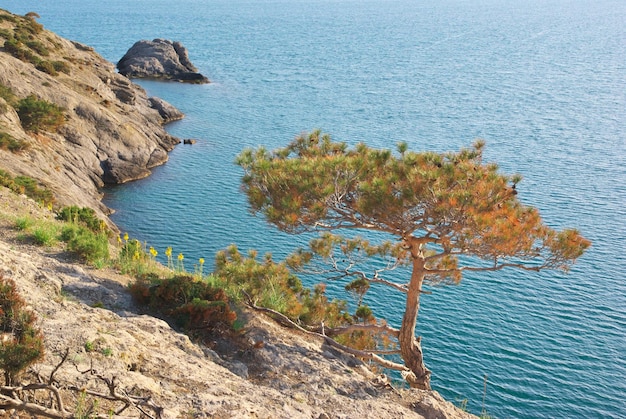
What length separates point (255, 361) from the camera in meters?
15.8

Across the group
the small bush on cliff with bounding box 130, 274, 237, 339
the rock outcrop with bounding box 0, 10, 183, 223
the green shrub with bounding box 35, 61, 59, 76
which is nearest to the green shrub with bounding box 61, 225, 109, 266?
the small bush on cliff with bounding box 130, 274, 237, 339

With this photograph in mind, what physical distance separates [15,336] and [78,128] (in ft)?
170

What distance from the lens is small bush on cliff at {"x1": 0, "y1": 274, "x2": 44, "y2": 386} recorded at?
28.7 feet

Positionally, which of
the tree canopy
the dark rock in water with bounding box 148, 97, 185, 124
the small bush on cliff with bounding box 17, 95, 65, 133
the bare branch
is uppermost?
the tree canopy

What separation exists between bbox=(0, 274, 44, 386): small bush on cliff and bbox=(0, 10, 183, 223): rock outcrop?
A: 26782 mm

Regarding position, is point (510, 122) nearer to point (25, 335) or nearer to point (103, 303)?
point (103, 303)

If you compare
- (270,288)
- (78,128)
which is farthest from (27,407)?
(78,128)

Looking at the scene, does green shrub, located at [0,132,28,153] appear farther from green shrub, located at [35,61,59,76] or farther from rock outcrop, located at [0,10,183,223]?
green shrub, located at [35,61,59,76]

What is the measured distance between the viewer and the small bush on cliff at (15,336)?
8.74 metres

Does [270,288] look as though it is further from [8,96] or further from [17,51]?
[17,51]

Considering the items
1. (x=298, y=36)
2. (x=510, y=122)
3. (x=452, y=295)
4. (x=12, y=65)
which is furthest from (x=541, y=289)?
(x=298, y=36)

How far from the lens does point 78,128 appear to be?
5838cm

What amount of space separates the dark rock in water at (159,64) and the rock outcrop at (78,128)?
2901 cm

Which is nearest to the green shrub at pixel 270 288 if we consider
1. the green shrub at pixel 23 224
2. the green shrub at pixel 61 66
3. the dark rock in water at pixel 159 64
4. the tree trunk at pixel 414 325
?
the tree trunk at pixel 414 325
